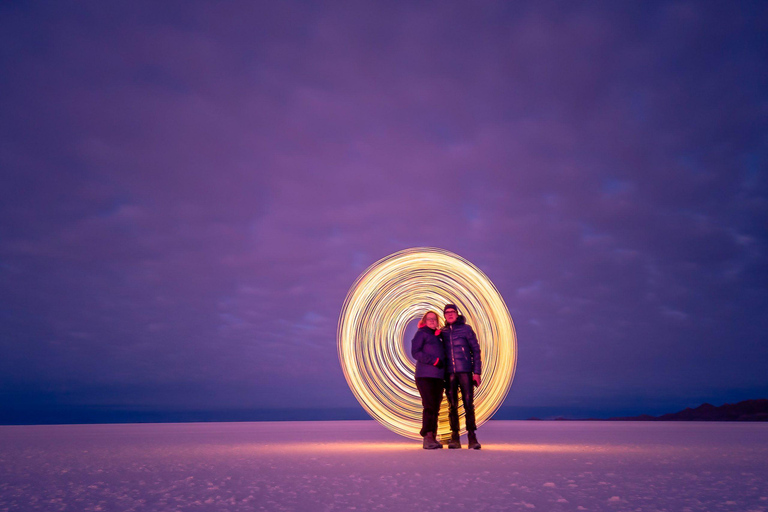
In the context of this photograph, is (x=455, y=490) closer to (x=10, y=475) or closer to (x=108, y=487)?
(x=108, y=487)

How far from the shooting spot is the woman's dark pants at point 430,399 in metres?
7.86

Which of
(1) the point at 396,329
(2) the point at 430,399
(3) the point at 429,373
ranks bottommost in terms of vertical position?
(2) the point at 430,399

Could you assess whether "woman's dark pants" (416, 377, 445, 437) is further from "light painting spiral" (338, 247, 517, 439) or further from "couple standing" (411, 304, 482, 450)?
"light painting spiral" (338, 247, 517, 439)

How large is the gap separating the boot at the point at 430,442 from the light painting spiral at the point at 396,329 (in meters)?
0.96

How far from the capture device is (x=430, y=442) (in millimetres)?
7664

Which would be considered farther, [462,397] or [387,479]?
[462,397]

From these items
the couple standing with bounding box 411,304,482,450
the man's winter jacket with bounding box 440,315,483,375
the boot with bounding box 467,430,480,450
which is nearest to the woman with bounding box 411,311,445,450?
the couple standing with bounding box 411,304,482,450

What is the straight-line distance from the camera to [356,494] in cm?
403

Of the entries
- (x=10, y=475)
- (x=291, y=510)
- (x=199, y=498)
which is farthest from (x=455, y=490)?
(x=10, y=475)

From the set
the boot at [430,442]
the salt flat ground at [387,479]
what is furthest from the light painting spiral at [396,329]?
the salt flat ground at [387,479]

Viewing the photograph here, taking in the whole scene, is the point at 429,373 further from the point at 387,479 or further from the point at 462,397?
the point at 387,479

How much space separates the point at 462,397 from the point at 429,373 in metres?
0.50

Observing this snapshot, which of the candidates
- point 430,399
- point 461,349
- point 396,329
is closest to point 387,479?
point 430,399

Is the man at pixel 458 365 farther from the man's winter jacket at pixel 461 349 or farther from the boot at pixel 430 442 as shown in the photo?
the boot at pixel 430 442
